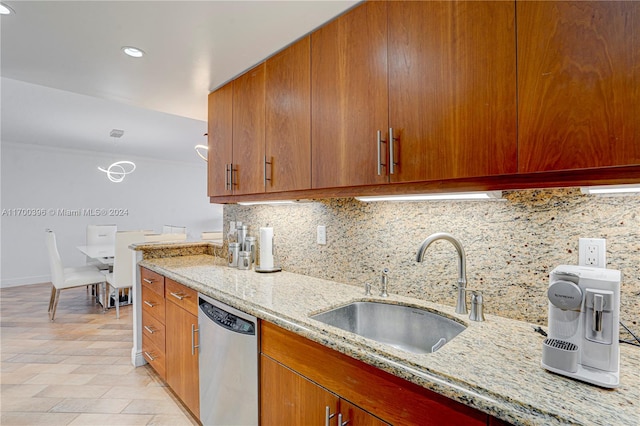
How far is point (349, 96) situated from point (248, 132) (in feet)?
2.78

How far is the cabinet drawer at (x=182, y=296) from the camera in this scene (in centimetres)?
186

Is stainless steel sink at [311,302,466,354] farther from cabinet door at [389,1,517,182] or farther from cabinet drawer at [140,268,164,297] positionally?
cabinet drawer at [140,268,164,297]

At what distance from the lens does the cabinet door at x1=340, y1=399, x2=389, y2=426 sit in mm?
960

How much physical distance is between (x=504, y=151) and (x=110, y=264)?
16.0 feet

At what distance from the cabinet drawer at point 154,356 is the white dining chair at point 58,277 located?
2.01 meters

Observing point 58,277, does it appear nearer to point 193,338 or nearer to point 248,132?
point 193,338

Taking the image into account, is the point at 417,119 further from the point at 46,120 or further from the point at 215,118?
the point at 46,120

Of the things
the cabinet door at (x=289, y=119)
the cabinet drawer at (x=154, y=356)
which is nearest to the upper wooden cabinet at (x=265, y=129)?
the cabinet door at (x=289, y=119)

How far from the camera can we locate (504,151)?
0.98 meters

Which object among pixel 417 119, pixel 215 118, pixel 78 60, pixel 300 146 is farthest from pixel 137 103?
pixel 417 119

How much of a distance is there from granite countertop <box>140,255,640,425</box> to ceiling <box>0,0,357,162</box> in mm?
1396

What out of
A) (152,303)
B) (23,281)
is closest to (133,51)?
(152,303)

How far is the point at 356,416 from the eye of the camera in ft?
3.29

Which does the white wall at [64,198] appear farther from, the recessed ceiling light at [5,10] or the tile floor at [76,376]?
the recessed ceiling light at [5,10]
